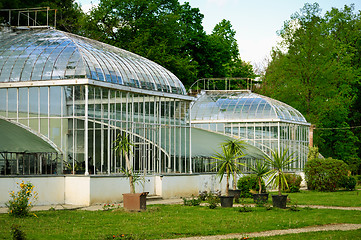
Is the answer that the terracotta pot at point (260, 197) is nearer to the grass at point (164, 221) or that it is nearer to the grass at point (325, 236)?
the grass at point (164, 221)

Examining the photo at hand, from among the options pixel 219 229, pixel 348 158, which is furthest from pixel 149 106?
pixel 348 158

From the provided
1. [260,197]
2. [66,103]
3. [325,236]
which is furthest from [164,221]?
[66,103]

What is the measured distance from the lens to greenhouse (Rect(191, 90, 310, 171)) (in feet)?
127

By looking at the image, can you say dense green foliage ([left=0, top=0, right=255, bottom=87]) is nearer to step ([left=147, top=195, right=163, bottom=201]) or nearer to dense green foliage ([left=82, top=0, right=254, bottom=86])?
dense green foliage ([left=82, top=0, right=254, bottom=86])

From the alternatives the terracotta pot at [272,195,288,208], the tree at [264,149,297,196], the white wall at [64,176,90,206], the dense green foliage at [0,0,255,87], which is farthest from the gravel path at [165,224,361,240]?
the dense green foliage at [0,0,255,87]

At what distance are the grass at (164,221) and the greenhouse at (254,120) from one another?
60.8ft

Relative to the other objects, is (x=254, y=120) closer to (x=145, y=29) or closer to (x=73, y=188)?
(x=145, y=29)

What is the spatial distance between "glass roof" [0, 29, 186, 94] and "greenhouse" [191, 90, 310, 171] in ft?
43.0

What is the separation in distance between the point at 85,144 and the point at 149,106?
528 cm

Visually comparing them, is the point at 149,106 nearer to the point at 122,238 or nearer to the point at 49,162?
the point at 49,162

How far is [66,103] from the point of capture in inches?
901

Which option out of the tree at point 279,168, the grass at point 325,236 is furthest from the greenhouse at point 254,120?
the grass at point 325,236

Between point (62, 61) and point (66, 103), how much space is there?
5.59ft

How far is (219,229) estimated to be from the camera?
14797 millimetres
